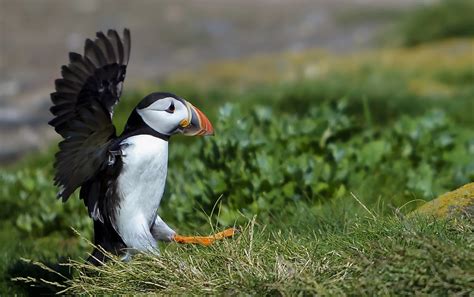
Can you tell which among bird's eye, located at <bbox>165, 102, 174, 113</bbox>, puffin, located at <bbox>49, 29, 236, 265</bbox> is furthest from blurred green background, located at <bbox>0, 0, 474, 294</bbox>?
bird's eye, located at <bbox>165, 102, 174, 113</bbox>

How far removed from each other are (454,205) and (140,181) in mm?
1428

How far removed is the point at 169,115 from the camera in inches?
190

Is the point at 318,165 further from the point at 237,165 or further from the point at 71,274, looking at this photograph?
the point at 71,274

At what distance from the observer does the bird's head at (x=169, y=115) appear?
190 inches

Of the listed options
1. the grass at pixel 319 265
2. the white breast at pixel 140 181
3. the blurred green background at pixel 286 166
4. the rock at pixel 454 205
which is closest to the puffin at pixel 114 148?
the white breast at pixel 140 181

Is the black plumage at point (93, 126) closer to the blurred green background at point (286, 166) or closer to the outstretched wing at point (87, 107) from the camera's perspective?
the outstretched wing at point (87, 107)

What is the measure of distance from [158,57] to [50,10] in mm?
3334

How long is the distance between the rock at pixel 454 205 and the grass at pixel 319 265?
20 centimetres

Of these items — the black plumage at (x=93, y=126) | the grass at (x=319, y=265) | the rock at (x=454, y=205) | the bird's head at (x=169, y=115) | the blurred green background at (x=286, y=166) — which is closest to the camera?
the grass at (x=319, y=265)

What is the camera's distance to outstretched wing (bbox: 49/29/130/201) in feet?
16.4

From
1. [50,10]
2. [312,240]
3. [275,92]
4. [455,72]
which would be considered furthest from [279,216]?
[50,10]

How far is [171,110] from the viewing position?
191 inches

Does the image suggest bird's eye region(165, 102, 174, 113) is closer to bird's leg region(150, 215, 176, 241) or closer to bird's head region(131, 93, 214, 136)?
bird's head region(131, 93, 214, 136)

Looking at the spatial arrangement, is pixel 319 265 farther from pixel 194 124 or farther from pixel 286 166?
pixel 286 166
